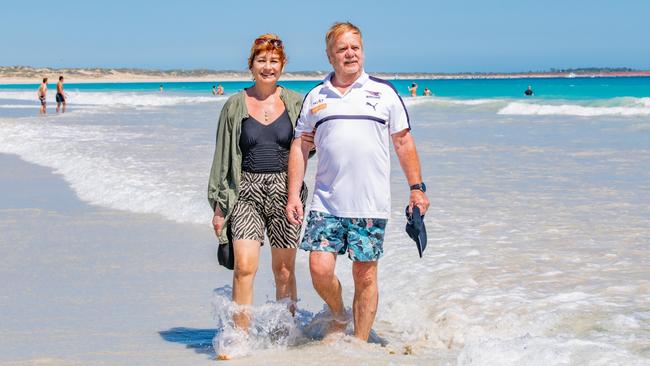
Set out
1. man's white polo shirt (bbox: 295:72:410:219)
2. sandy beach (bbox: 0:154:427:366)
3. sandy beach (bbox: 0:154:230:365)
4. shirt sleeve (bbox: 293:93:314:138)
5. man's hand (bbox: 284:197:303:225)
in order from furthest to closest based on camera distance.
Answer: sandy beach (bbox: 0:154:230:365) < sandy beach (bbox: 0:154:427:366) < man's hand (bbox: 284:197:303:225) < shirt sleeve (bbox: 293:93:314:138) < man's white polo shirt (bbox: 295:72:410:219)

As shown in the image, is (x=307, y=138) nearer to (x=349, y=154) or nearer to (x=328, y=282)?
(x=349, y=154)

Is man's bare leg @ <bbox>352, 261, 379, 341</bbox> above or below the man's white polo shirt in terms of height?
below

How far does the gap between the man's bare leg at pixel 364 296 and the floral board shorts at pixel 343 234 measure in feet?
0.38

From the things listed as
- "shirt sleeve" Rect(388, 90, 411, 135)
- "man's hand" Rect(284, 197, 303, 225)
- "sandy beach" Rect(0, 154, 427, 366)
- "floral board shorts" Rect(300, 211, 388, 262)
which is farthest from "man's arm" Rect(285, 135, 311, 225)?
"sandy beach" Rect(0, 154, 427, 366)

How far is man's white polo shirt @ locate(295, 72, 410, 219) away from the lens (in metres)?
4.21

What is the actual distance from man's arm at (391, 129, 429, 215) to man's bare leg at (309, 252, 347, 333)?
49 cm

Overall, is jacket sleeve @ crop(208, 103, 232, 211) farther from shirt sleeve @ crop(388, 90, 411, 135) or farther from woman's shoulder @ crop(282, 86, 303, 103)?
shirt sleeve @ crop(388, 90, 411, 135)

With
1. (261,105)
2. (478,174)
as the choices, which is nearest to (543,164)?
(478,174)

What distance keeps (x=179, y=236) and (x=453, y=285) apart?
3.11 metres

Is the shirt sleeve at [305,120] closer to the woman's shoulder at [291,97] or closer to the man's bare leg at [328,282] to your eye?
the woman's shoulder at [291,97]

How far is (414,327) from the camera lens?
526cm

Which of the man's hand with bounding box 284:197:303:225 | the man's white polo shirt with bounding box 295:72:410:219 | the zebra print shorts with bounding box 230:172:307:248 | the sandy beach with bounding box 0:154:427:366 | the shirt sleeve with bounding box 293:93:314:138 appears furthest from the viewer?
the sandy beach with bounding box 0:154:427:366

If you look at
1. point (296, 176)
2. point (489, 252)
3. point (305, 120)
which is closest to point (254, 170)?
point (296, 176)

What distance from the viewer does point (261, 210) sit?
15.1ft
